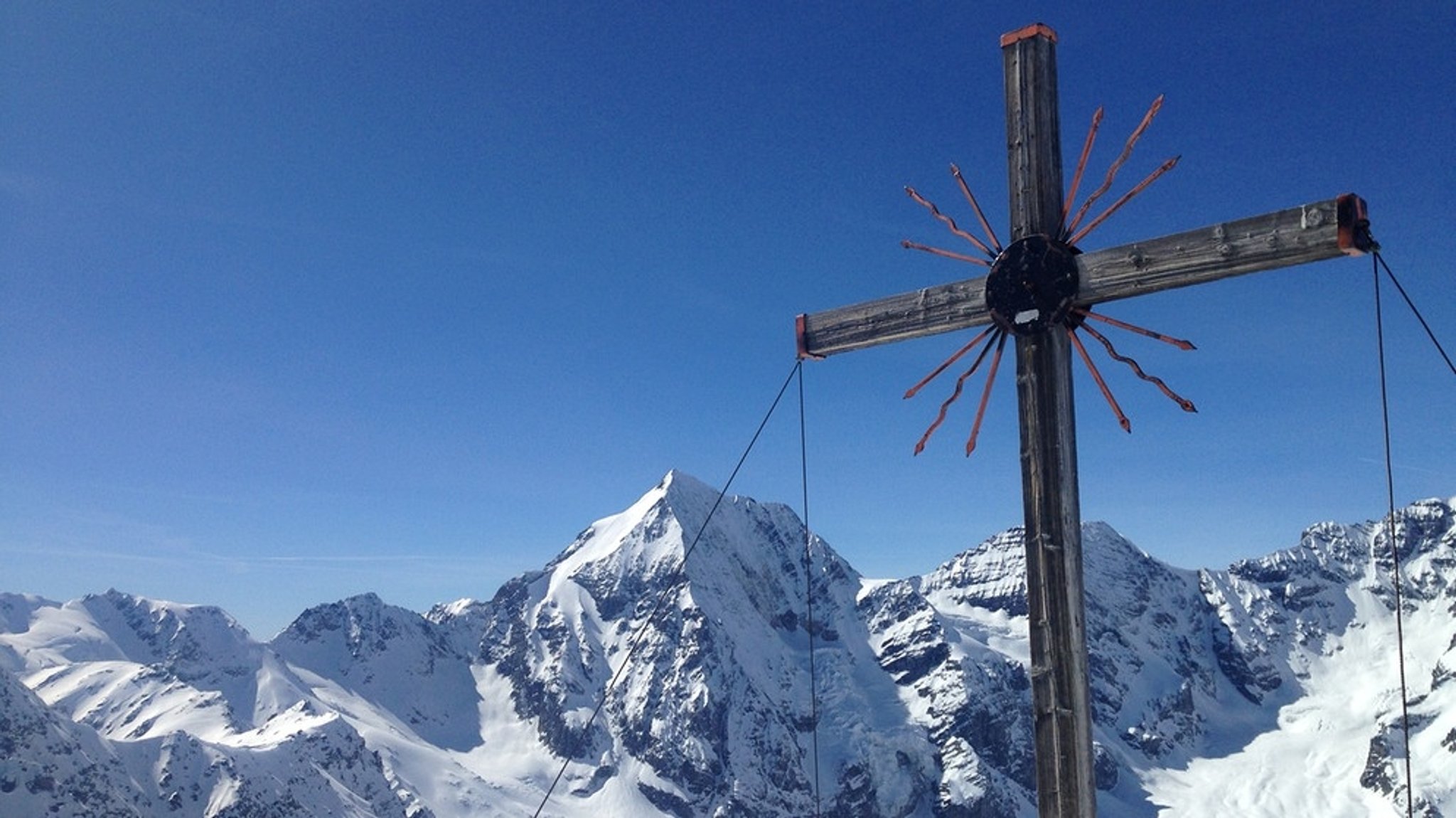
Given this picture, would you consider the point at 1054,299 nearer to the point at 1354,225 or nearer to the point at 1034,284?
the point at 1034,284

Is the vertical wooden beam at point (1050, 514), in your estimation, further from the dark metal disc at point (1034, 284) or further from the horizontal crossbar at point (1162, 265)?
the horizontal crossbar at point (1162, 265)

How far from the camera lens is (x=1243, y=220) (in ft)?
18.9

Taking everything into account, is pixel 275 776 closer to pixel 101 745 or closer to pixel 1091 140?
pixel 101 745

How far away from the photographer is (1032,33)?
21.6ft

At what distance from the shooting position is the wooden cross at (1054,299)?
5844 millimetres

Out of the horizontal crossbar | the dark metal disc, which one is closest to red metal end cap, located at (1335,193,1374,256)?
the horizontal crossbar

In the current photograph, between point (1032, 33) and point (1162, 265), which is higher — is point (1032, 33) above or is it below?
above

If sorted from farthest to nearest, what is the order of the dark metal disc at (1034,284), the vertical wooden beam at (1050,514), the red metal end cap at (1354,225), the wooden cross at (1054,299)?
the dark metal disc at (1034,284)
the vertical wooden beam at (1050,514)
the wooden cross at (1054,299)
the red metal end cap at (1354,225)

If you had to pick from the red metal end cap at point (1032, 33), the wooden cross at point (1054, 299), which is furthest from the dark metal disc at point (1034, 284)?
the red metal end cap at point (1032, 33)

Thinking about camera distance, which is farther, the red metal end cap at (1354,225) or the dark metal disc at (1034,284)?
the dark metal disc at (1034,284)

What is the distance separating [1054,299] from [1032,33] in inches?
64.6

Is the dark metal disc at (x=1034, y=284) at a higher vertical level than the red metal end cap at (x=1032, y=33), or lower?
lower

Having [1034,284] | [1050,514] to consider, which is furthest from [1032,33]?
[1050,514]

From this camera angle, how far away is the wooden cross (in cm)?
584
